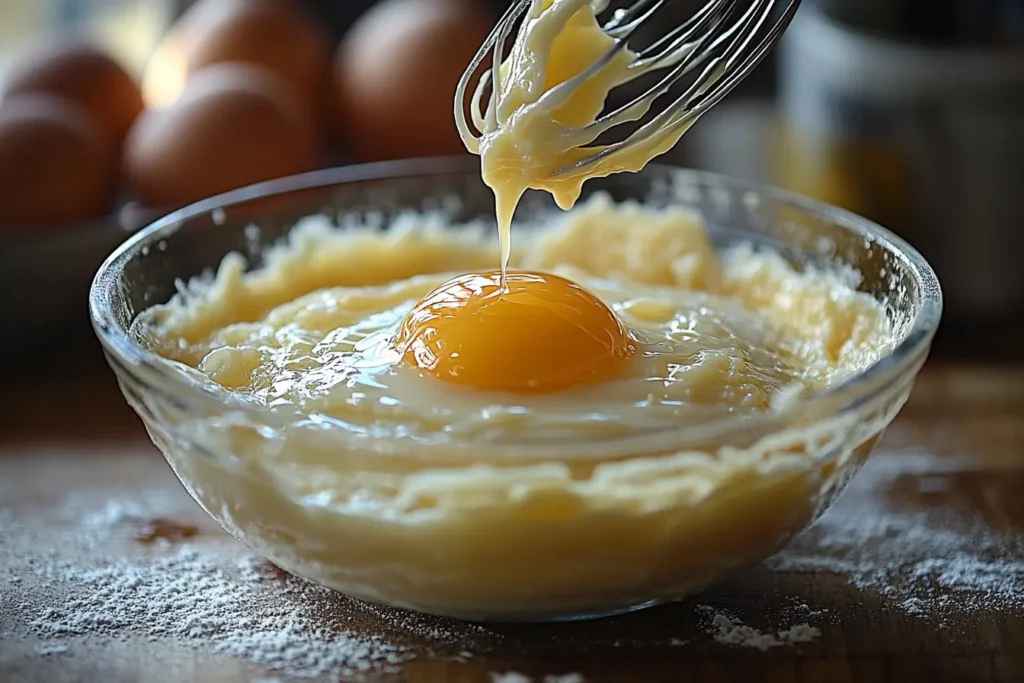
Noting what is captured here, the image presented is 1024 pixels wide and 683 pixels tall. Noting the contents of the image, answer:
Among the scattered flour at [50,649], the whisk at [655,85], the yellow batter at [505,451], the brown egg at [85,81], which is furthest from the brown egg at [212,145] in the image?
the scattered flour at [50,649]

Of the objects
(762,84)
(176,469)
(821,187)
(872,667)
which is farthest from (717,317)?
(762,84)

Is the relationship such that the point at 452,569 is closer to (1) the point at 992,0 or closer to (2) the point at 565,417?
(2) the point at 565,417

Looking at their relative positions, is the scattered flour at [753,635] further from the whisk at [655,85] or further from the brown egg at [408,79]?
the brown egg at [408,79]

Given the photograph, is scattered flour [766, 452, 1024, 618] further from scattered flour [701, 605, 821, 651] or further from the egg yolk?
the egg yolk

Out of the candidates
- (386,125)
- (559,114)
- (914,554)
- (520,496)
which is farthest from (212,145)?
(914,554)

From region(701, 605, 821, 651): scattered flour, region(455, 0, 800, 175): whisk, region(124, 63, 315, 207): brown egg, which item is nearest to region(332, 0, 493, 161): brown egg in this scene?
region(124, 63, 315, 207): brown egg
